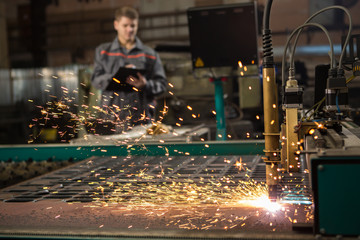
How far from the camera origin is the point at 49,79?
5.95 metres

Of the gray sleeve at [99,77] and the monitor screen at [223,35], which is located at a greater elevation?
the monitor screen at [223,35]

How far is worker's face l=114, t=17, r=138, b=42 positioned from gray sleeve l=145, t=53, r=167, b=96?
1.21 ft

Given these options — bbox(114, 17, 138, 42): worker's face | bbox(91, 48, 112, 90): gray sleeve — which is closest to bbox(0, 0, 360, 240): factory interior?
bbox(91, 48, 112, 90): gray sleeve

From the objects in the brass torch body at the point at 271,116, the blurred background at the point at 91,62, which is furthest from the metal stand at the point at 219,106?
the brass torch body at the point at 271,116

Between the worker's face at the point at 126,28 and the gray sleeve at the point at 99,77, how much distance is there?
31cm

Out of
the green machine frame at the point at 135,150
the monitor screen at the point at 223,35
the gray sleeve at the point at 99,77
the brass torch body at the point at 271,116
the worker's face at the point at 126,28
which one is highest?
the worker's face at the point at 126,28

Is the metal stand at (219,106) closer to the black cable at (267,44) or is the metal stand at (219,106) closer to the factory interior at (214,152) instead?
the factory interior at (214,152)

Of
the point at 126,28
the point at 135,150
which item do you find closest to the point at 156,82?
the point at 126,28

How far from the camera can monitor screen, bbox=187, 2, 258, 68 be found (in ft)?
10.7

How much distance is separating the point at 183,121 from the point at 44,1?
2.79 meters

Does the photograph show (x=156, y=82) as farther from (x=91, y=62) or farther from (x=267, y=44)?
(x=267, y=44)

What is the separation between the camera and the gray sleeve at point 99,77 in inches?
148

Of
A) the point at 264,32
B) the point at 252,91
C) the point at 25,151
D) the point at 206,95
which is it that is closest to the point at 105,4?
the point at 206,95

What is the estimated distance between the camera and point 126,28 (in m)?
4.16
